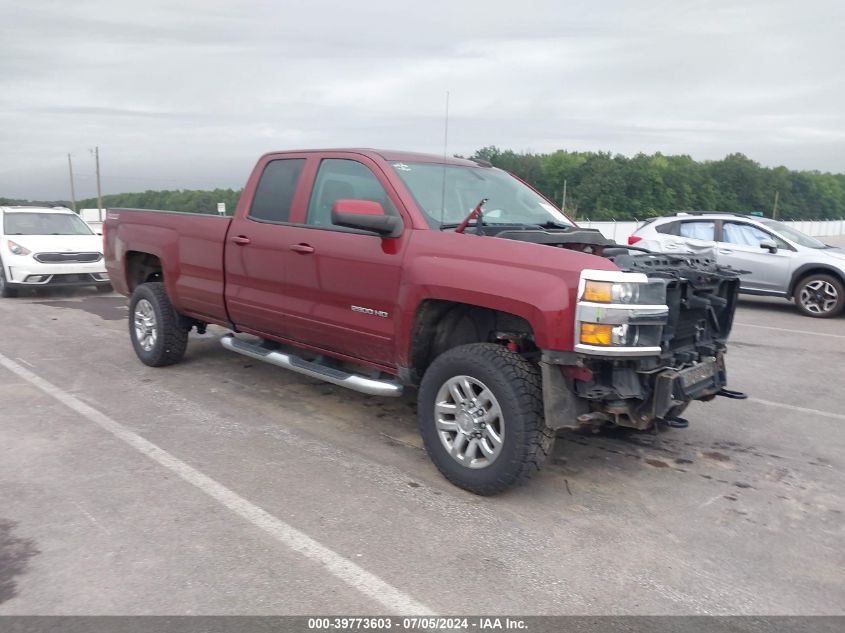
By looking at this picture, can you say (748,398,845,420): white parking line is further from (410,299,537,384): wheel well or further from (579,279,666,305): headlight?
(579,279,666,305): headlight

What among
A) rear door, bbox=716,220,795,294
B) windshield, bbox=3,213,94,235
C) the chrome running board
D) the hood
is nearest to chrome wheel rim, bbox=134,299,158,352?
the chrome running board

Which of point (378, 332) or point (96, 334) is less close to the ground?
point (378, 332)

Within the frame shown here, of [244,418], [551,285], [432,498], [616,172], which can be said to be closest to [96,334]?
[244,418]

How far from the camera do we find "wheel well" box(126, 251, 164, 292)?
708cm

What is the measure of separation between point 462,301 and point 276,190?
2.24 m

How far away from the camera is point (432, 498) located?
13.2 ft

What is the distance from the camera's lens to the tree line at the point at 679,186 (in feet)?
234

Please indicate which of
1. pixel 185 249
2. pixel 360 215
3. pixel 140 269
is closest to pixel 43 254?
pixel 140 269

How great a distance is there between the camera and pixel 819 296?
37.1ft

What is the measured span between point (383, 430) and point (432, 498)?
1.24 meters

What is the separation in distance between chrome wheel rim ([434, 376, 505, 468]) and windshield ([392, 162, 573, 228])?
108 centimetres

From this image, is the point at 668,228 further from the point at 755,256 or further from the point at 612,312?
the point at 612,312

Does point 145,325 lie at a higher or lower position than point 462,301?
lower

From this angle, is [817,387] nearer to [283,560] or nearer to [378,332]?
[378,332]
